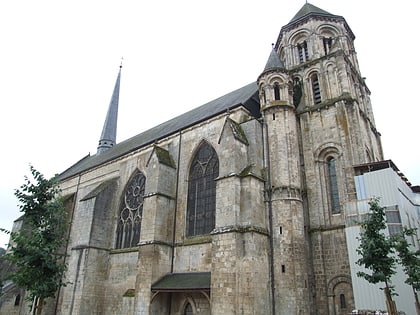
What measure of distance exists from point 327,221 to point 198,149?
7719mm

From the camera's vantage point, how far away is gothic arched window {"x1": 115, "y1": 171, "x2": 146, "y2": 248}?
66.2 feet

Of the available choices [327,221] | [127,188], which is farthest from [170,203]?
[327,221]

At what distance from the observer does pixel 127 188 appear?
22.0m

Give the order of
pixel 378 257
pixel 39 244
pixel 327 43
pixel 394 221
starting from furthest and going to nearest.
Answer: pixel 327 43
pixel 394 221
pixel 39 244
pixel 378 257

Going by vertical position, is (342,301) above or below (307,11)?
below

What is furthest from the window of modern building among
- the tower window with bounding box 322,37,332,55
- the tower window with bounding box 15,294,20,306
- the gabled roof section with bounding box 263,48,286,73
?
the tower window with bounding box 15,294,20,306

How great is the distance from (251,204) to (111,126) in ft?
91.4

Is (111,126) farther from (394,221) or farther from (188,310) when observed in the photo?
(394,221)

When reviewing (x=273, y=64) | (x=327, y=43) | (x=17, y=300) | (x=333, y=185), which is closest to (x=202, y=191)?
(x=333, y=185)

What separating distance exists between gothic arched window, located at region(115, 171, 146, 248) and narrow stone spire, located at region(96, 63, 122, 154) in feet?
50.7

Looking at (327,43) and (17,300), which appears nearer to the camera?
(327,43)

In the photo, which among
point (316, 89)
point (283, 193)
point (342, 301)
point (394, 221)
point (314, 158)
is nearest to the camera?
point (394, 221)

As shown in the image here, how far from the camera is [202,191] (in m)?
17.3

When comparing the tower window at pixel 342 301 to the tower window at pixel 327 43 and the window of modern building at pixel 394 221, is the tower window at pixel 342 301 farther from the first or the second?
the tower window at pixel 327 43
